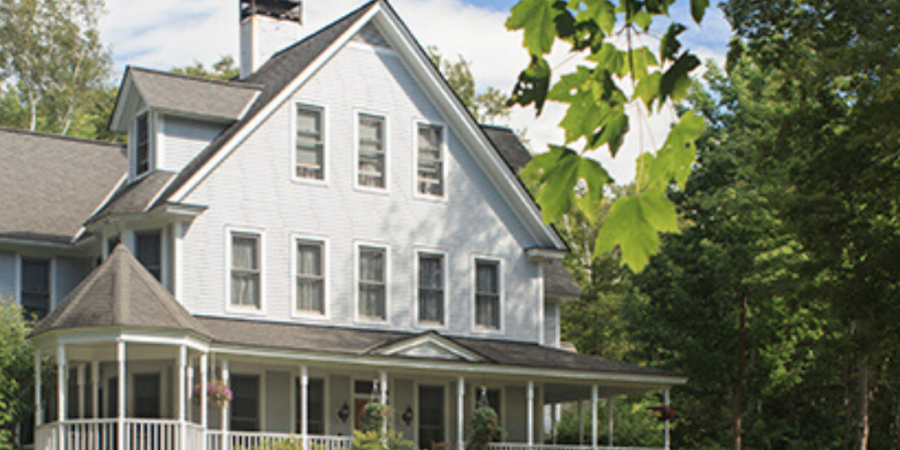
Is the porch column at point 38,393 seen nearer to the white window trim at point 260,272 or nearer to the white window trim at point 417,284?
the white window trim at point 260,272

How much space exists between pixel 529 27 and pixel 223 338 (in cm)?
2239

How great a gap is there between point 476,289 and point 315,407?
16.6ft

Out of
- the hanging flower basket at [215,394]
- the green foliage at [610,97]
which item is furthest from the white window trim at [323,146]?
the green foliage at [610,97]

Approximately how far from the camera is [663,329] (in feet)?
125

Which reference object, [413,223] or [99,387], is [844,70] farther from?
[99,387]

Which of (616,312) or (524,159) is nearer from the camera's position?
(524,159)

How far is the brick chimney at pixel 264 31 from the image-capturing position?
32875mm

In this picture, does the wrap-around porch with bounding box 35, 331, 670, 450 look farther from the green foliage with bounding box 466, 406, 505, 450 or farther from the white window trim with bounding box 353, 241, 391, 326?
the white window trim with bounding box 353, 241, 391, 326

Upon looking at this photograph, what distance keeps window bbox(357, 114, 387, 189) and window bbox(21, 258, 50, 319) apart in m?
7.46

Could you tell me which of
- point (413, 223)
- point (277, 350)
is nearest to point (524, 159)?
point (413, 223)

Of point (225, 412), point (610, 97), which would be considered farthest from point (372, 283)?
point (610, 97)

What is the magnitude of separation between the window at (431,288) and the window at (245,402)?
15.0 feet

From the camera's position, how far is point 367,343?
27.6 metres

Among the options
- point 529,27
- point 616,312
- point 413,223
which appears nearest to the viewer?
point 529,27
